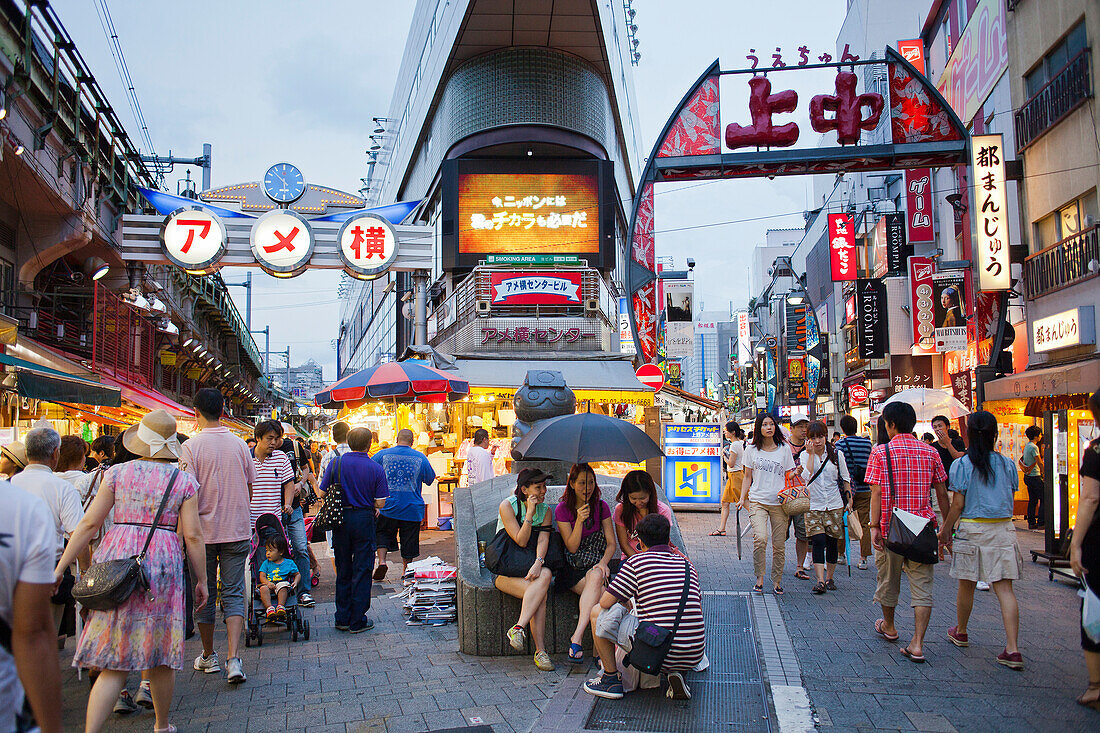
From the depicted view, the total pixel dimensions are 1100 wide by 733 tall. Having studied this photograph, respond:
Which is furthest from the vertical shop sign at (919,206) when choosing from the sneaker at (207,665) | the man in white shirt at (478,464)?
the sneaker at (207,665)

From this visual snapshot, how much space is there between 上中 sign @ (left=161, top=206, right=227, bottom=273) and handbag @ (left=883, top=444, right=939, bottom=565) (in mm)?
13234

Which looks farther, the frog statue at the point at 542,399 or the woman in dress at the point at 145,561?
the frog statue at the point at 542,399

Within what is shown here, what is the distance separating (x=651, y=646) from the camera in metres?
4.77

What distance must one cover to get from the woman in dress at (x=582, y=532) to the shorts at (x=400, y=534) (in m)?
3.78

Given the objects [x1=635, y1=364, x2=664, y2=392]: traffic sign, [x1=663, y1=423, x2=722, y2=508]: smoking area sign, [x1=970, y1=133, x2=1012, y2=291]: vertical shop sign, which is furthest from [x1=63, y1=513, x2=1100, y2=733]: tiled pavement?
[x1=635, y1=364, x2=664, y2=392]: traffic sign

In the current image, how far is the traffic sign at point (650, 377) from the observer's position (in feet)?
64.3

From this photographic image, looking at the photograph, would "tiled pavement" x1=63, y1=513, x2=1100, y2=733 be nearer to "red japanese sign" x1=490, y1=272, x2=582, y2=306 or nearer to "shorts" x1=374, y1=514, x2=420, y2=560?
"shorts" x1=374, y1=514, x2=420, y2=560

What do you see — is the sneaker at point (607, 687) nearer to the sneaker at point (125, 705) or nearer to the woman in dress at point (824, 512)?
the sneaker at point (125, 705)

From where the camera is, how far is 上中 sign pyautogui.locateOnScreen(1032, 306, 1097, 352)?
537 inches

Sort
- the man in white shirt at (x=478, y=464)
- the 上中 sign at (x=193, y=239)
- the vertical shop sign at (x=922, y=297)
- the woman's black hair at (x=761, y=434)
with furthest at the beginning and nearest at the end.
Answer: the vertical shop sign at (x=922, y=297), the 上中 sign at (x=193, y=239), the man in white shirt at (x=478, y=464), the woman's black hair at (x=761, y=434)

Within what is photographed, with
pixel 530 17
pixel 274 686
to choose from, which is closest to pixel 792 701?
pixel 274 686

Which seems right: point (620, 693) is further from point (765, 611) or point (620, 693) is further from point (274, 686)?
point (765, 611)

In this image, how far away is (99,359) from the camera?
13922mm

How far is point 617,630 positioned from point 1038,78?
53.3 ft
